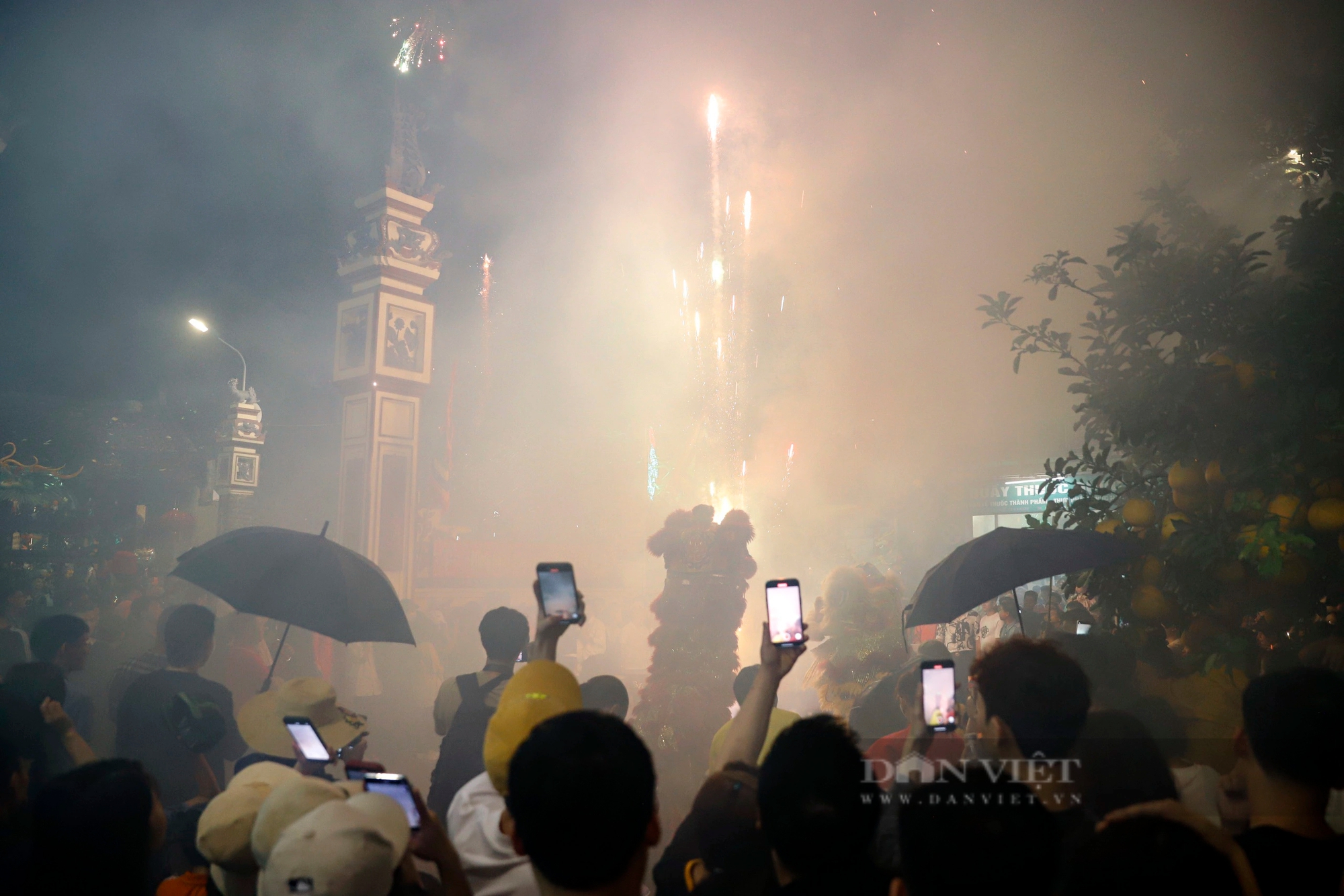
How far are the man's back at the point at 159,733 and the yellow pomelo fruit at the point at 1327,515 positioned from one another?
498cm

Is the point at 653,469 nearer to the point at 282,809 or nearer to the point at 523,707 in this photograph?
the point at 523,707

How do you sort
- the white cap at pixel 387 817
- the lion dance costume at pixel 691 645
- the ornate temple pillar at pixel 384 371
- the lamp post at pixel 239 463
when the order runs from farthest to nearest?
the lamp post at pixel 239 463 < the ornate temple pillar at pixel 384 371 < the lion dance costume at pixel 691 645 < the white cap at pixel 387 817

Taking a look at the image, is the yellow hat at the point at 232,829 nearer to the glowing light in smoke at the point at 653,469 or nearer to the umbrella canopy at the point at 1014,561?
the umbrella canopy at the point at 1014,561

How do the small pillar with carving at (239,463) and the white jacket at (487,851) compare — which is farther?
the small pillar with carving at (239,463)

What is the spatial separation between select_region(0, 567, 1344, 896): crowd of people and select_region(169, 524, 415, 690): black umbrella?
2.48 ft

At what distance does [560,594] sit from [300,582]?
2.39m

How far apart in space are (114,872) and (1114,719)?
2.67m

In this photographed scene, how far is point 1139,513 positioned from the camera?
402 centimetres

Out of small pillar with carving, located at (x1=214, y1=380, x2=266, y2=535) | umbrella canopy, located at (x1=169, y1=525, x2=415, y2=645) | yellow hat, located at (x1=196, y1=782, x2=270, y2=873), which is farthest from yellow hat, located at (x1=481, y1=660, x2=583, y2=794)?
small pillar with carving, located at (x1=214, y1=380, x2=266, y2=535)

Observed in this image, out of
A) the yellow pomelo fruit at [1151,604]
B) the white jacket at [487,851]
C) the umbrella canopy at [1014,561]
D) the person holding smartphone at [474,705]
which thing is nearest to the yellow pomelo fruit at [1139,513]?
the umbrella canopy at [1014,561]

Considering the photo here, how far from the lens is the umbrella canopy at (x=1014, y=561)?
3.80 meters

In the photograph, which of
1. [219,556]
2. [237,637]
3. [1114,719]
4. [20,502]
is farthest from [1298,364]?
[20,502]

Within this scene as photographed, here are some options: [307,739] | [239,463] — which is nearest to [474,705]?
[307,739]

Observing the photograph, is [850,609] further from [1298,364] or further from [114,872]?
[114,872]
